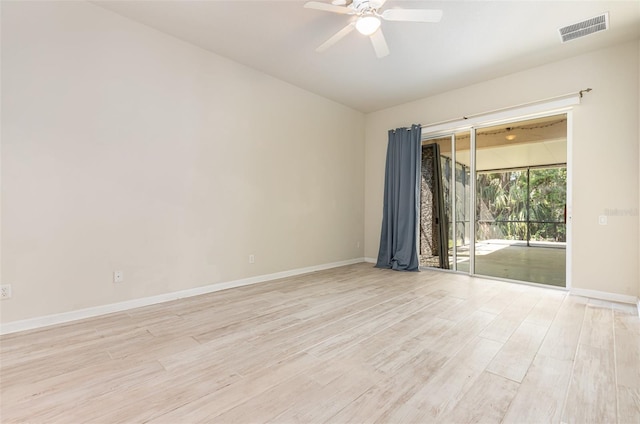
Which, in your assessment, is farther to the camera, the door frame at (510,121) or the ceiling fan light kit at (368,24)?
the door frame at (510,121)

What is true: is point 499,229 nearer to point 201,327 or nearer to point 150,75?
point 201,327

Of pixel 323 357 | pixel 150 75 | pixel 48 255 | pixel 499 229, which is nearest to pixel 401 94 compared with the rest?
pixel 499 229

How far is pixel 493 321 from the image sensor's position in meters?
2.66

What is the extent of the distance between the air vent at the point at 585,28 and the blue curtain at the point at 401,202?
2107 millimetres

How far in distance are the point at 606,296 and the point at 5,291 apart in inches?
236

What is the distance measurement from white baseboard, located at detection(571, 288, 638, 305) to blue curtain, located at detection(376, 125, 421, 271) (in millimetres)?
2058

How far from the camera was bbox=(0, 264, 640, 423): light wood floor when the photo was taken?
1464mm

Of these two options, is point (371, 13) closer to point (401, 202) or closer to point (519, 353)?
point (519, 353)

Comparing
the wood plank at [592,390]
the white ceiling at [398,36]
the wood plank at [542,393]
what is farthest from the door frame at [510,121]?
the wood plank at [542,393]

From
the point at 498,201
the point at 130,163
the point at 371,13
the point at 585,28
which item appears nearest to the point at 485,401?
the point at 371,13

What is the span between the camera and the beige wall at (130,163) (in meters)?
2.44

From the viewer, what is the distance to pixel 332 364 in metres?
1.90

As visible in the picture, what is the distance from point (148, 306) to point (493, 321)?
11.2 ft

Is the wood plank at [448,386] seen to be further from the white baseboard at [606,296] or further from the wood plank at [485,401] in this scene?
the white baseboard at [606,296]
